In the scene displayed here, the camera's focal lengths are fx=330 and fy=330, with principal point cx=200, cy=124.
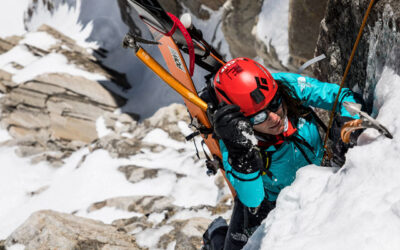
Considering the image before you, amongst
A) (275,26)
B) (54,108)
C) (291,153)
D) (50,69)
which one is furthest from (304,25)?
(50,69)

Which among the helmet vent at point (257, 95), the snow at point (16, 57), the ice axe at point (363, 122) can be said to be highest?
the ice axe at point (363, 122)

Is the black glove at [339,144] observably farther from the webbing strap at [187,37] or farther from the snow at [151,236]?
the snow at [151,236]

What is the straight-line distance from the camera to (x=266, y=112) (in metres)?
3.25

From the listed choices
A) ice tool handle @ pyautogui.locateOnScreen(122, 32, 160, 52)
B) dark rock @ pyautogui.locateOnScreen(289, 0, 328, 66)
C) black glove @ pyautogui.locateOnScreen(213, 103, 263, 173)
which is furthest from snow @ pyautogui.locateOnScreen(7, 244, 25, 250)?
dark rock @ pyautogui.locateOnScreen(289, 0, 328, 66)

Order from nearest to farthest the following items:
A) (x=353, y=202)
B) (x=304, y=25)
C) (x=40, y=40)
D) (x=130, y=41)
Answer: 1. (x=353, y=202)
2. (x=130, y=41)
3. (x=304, y=25)
4. (x=40, y=40)

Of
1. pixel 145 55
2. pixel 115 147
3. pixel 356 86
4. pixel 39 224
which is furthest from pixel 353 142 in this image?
pixel 115 147

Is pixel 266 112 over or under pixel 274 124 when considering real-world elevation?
over

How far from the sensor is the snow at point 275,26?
14.5 meters

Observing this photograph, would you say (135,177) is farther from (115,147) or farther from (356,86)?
(356,86)

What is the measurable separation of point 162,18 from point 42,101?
17.2 meters

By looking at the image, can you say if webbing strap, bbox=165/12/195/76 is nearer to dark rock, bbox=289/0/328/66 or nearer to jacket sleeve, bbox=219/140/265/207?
jacket sleeve, bbox=219/140/265/207

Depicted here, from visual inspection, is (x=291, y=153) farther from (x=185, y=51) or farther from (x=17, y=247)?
(x=17, y=247)

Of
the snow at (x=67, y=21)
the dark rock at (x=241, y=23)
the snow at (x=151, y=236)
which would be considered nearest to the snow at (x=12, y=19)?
the snow at (x=67, y=21)

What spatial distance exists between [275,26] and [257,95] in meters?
13.1
